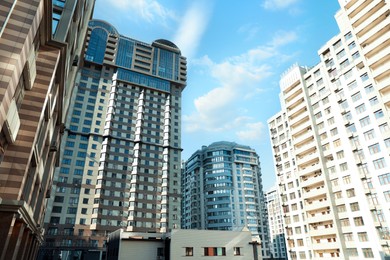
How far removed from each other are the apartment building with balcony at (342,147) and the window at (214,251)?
2455 cm

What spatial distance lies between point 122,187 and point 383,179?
67322 millimetres

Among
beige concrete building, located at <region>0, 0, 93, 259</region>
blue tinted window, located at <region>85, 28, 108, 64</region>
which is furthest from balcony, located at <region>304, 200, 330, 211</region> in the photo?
blue tinted window, located at <region>85, 28, 108, 64</region>

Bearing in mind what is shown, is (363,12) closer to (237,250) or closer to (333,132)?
(333,132)

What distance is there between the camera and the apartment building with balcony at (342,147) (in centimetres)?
4738

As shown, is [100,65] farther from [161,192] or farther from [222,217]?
[222,217]

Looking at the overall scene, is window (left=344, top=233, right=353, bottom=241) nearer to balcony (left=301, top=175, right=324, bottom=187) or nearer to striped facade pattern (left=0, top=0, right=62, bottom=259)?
balcony (left=301, top=175, right=324, bottom=187)

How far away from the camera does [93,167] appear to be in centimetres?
8069

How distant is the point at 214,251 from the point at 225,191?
71.5 m

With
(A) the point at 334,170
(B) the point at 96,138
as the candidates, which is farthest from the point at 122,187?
(A) the point at 334,170

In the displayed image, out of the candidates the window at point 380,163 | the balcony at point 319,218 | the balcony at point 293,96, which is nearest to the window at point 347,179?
the window at point 380,163

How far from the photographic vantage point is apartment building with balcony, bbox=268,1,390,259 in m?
47.4

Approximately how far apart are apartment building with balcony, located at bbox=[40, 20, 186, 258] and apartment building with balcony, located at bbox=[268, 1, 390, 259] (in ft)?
133

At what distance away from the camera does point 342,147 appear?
5528 cm

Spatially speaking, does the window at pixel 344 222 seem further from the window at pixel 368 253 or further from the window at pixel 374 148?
the window at pixel 374 148
